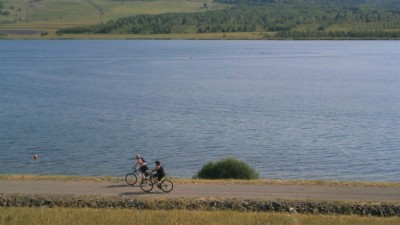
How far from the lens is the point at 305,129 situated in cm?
5266

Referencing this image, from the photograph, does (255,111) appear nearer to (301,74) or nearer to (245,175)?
(245,175)

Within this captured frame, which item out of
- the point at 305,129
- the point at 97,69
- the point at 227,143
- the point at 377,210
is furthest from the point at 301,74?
the point at 377,210

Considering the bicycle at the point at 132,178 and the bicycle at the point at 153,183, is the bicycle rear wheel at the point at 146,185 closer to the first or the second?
the bicycle at the point at 153,183

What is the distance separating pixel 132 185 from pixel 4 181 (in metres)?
5.57

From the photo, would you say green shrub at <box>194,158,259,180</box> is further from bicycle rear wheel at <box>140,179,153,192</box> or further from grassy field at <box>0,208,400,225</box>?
grassy field at <box>0,208,400,225</box>

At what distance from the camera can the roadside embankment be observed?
70.6ft

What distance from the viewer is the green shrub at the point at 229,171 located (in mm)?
30922

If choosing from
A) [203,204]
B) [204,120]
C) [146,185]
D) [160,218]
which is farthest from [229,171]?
[204,120]

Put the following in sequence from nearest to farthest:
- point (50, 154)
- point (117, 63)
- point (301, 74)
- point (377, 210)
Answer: point (377, 210)
point (50, 154)
point (301, 74)
point (117, 63)

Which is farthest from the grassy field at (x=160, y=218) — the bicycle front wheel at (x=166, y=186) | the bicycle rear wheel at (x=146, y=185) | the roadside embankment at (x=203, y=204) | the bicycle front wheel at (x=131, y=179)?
the bicycle front wheel at (x=131, y=179)

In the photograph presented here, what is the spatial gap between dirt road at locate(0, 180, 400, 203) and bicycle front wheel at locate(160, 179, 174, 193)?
0.22m

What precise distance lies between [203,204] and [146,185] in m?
4.33

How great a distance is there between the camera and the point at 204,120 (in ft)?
189

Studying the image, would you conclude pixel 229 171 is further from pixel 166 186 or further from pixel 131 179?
pixel 166 186
